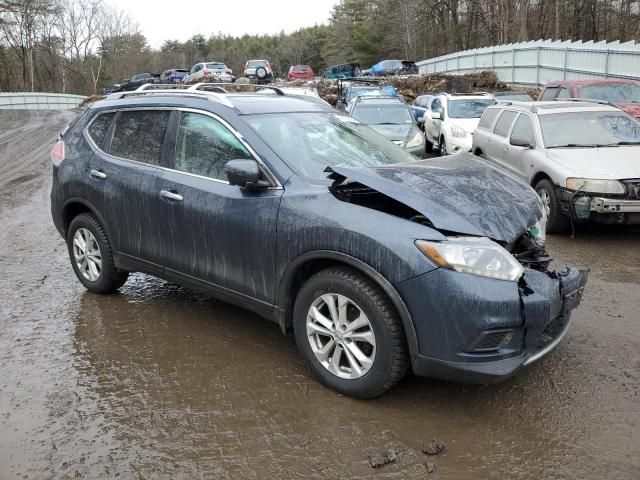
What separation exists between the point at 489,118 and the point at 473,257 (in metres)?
7.58

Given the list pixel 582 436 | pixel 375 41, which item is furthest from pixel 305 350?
pixel 375 41

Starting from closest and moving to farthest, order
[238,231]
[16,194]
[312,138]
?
1. [238,231]
2. [312,138]
3. [16,194]

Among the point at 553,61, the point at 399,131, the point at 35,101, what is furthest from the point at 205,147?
the point at 35,101

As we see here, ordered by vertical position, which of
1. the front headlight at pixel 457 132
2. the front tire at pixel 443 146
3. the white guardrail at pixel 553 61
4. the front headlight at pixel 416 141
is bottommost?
the front tire at pixel 443 146

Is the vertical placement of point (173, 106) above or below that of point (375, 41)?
below

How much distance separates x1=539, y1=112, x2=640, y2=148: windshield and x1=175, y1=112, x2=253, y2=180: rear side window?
515 cm

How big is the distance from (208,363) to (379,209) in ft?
5.32

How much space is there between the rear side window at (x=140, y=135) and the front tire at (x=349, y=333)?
187cm

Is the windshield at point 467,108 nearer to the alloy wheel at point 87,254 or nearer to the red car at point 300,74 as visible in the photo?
the alloy wheel at point 87,254

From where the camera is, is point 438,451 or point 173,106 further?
point 173,106

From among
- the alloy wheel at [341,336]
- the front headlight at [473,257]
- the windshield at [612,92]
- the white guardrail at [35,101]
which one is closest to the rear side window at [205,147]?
the alloy wheel at [341,336]

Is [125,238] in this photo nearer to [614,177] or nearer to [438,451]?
[438,451]

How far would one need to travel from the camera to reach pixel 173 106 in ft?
14.7

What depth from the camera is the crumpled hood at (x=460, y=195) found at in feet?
10.6
